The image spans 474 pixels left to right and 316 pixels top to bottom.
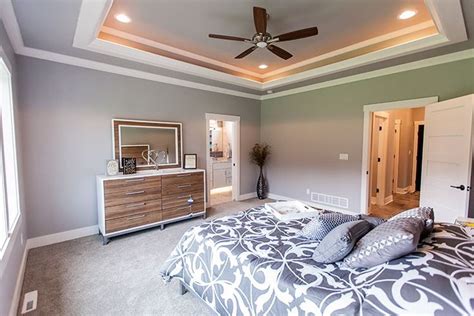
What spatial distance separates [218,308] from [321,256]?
0.89m

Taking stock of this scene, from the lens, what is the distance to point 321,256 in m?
1.45

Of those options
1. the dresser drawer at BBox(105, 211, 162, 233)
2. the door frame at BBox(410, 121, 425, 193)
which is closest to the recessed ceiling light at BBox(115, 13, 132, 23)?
the dresser drawer at BBox(105, 211, 162, 233)

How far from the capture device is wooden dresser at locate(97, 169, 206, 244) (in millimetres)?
3240

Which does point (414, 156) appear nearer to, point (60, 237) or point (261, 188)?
point (261, 188)

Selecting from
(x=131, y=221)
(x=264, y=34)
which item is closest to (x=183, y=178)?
(x=131, y=221)

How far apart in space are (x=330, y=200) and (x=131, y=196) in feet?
12.5

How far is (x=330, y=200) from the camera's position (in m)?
4.71

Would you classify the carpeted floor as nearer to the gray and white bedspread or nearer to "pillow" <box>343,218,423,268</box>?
the gray and white bedspread

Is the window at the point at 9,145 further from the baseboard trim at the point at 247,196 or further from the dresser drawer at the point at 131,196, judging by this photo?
the baseboard trim at the point at 247,196

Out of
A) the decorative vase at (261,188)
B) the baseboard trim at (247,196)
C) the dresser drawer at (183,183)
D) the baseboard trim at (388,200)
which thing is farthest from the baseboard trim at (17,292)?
the baseboard trim at (388,200)

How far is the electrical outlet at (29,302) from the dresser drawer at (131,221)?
3.69ft

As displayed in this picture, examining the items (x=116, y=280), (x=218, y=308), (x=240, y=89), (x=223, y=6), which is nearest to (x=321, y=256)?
(x=218, y=308)

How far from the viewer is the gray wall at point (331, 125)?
3.39m

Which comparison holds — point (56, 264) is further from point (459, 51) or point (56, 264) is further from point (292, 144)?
point (459, 51)
